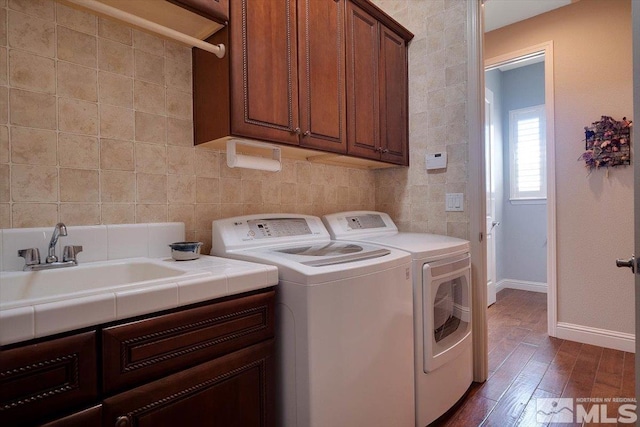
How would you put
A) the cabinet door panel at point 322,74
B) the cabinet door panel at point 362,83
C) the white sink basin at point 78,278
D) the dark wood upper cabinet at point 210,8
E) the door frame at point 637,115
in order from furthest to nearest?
the cabinet door panel at point 362,83, the cabinet door panel at point 322,74, the dark wood upper cabinet at point 210,8, the white sink basin at point 78,278, the door frame at point 637,115

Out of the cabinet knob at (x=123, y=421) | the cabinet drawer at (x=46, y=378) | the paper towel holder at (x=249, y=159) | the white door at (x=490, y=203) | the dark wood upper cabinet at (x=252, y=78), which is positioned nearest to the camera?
the cabinet drawer at (x=46, y=378)

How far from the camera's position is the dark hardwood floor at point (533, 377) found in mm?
1693

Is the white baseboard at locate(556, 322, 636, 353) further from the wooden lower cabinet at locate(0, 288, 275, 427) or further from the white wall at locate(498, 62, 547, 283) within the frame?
the wooden lower cabinet at locate(0, 288, 275, 427)

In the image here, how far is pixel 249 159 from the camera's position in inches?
59.9

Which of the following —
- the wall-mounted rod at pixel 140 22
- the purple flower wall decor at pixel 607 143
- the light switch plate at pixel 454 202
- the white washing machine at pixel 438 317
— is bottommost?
the white washing machine at pixel 438 317

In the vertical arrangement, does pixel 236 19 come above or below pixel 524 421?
above

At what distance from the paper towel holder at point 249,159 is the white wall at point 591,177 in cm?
246

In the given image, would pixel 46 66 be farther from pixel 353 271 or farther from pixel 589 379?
pixel 589 379

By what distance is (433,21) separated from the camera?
221 cm

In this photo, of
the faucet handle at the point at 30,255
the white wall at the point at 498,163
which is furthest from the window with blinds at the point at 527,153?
the faucet handle at the point at 30,255

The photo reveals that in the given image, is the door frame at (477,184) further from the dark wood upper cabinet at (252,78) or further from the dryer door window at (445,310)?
the dark wood upper cabinet at (252,78)

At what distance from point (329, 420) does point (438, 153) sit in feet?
5.67

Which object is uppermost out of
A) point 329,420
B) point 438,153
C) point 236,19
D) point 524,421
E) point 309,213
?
point 236,19

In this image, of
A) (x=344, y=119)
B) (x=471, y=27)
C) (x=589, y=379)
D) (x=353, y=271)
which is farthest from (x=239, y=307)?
(x=589, y=379)
